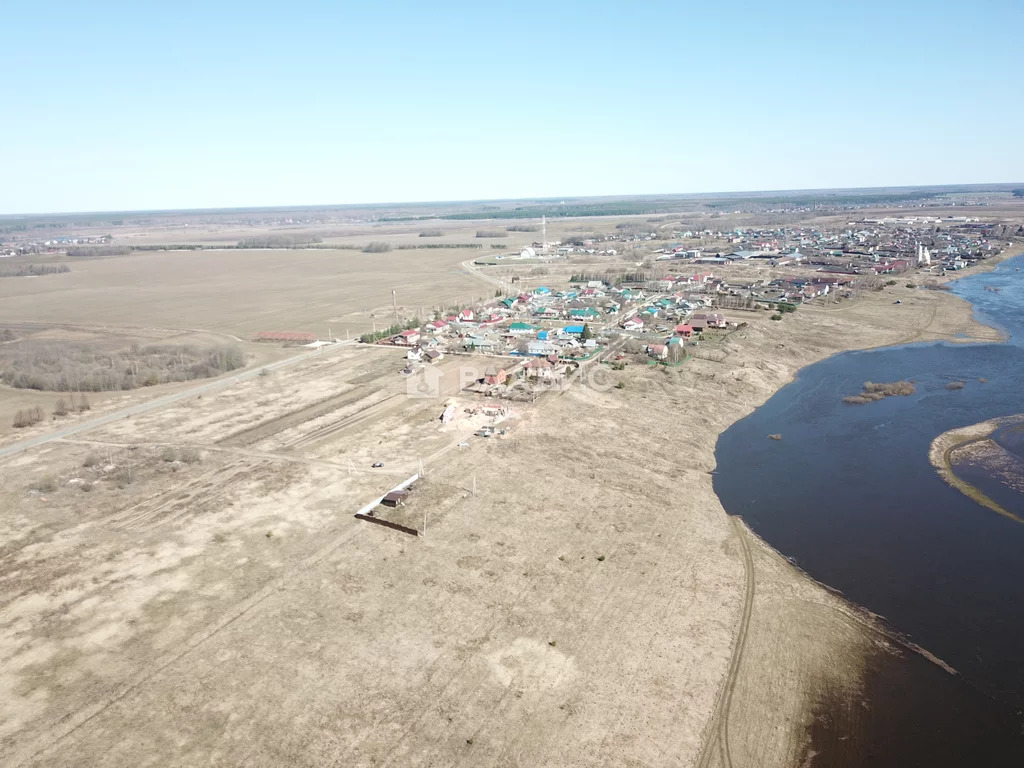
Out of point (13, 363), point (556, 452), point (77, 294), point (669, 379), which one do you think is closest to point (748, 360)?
point (669, 379)

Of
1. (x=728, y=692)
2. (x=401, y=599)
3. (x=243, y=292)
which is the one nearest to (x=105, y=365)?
(x=401, y=599)

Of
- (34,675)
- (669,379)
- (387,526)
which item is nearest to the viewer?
(34,675)

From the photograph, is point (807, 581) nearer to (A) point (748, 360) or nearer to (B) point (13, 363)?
(A) point (748, 360)

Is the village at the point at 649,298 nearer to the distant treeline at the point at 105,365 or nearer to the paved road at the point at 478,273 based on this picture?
the paved road at the point at 478,273

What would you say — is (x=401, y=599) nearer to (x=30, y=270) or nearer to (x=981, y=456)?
(x=981, y=456)

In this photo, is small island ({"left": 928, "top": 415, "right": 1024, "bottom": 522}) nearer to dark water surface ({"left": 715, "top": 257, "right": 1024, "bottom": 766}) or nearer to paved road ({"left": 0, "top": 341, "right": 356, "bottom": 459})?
dark water surface ({"left": 715, "top": 257, "right": 1024, "bottom": 766})

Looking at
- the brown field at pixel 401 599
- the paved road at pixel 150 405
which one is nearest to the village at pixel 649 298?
the paved road at pixel 150 405
